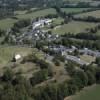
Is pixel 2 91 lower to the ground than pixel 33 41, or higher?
higher

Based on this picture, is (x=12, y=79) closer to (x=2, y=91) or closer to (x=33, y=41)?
(x=2, y=91)

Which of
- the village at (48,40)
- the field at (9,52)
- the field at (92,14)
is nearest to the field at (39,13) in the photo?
the village at (48,40)

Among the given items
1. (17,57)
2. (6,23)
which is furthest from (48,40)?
(6,23)

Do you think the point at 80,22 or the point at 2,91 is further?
the point at 80,22

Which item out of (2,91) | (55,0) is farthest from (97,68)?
(55,0)

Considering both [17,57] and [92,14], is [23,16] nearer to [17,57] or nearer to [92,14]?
[92,14]

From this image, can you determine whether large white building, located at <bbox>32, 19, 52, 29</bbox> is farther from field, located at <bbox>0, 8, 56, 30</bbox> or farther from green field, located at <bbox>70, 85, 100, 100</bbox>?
green field, located at <bbox>70, 85, 100, 100</bbox>
